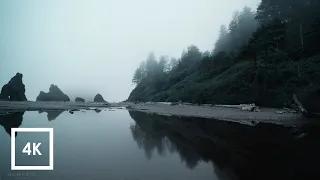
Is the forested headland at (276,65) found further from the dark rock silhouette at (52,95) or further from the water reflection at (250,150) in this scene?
the dark rock silhouette at (52,95)

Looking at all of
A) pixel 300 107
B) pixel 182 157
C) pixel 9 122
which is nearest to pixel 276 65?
pixel 300 107

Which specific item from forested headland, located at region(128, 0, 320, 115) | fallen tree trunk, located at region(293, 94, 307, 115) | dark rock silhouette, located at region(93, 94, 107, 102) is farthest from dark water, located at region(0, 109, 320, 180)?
dark rock silhouette, located at region(93, 94, 107, 102)

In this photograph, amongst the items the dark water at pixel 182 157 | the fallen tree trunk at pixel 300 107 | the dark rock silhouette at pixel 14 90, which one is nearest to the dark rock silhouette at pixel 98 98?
the dark rock silhouette at pixel 14 90

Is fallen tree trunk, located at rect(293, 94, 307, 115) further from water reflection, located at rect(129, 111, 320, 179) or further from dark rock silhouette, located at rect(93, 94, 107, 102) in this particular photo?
dark rock silhouette, located at rect(93, 94, 107, 102)

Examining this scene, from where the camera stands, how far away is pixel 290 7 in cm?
5250

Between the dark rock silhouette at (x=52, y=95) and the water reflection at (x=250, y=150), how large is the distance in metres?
88.3

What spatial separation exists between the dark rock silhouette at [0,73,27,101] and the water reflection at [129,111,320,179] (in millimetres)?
62899

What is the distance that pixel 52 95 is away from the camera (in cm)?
9825

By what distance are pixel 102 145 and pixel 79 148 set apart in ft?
4.84

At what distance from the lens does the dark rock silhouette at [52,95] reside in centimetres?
9535

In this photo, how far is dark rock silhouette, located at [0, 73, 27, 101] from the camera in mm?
66500

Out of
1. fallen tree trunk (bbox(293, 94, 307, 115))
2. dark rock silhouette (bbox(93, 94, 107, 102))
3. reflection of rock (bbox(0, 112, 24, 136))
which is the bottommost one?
reflection of rock (bbox(0, 112, 24, 136))

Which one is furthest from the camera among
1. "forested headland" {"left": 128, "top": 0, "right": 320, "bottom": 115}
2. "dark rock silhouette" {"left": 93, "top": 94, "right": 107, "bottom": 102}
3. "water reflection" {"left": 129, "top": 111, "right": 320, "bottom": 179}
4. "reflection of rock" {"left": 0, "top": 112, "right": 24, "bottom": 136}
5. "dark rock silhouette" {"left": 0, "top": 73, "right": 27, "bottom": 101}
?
"dark rock silhouette" {"left": 93, "top": 94, "right": 107, "bottom": 102}

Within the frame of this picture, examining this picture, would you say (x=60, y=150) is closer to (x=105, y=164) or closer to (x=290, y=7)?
(x=105, y=164)
